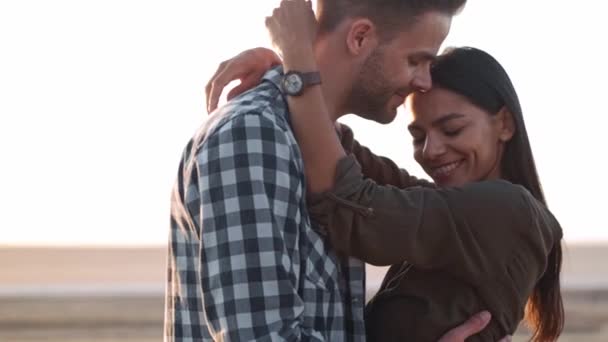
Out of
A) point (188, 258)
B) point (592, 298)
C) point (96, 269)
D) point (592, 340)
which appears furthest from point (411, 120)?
point (96, 269)

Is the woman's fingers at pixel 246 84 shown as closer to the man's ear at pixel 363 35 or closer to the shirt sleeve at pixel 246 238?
the man's ear at pixel 363 35

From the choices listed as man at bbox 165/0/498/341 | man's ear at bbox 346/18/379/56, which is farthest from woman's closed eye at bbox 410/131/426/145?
man's ear at bbox 346/18/379/56

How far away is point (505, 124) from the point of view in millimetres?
4965

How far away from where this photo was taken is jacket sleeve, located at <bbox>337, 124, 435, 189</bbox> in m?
5.04

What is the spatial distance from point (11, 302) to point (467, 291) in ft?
50.7

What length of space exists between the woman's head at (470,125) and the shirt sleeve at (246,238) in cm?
103

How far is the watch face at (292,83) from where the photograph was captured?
4.19 metres

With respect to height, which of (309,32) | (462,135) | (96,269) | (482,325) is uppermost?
(309,32)

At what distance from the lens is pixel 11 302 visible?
19453 mm

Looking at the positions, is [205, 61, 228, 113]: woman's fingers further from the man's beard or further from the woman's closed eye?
the woman's closed eye

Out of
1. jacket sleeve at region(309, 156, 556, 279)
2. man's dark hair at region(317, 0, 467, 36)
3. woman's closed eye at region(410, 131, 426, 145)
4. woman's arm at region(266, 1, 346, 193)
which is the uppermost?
man's dark hair at region(317, 0, 467, 36)

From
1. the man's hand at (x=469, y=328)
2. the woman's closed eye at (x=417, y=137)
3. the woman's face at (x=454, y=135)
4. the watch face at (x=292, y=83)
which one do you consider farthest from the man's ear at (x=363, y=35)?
the man's hand at (x=469, y=328)

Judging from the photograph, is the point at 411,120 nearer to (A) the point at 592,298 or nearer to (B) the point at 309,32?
(B) the point at 309,32

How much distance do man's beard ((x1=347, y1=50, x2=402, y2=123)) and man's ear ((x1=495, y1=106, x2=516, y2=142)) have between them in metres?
0.54
